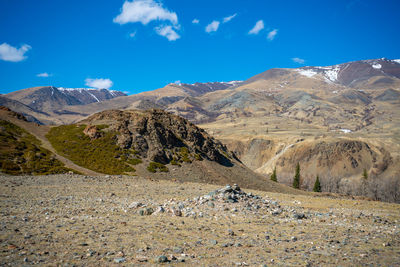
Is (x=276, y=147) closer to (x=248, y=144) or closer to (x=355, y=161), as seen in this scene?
(x=248, y=144)

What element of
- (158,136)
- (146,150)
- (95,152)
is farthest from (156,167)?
(95,152)

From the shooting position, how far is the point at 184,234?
12859 mm

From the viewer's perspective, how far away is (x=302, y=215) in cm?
1864

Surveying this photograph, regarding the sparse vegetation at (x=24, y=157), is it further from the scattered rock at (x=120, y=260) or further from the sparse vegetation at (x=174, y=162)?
the scattered rock at (x=120, y=260)

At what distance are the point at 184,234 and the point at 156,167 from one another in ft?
107

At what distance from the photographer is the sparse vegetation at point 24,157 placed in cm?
3481

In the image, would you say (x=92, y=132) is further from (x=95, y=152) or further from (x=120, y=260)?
(x=120, y=260)

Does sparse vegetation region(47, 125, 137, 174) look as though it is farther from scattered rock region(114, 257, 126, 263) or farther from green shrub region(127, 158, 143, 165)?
scattered rock region(114, 257, 126, 263)

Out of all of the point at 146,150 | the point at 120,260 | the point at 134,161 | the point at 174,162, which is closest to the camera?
the point at 120,260

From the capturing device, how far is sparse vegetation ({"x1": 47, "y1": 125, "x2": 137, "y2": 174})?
4235cm

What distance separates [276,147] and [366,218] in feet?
491

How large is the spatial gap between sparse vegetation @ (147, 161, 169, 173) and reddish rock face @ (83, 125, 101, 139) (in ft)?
44.0

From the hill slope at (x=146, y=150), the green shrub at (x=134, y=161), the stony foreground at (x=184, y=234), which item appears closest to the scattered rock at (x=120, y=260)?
the stony foreground at (x=184, y=234)

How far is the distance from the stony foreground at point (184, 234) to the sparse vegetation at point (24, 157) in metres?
15.5
